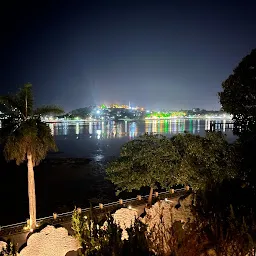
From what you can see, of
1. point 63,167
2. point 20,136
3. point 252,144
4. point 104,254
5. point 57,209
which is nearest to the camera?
point 104,254

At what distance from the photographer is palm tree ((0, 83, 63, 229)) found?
535 inches

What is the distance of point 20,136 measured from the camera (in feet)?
44.6

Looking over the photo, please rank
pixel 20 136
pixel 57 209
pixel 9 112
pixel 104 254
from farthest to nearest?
pixel 57 209, pixel 9 112, pixel 20 136, pixel 104 254

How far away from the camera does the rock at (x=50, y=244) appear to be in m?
11.9

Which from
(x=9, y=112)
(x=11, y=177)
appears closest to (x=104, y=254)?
(x=9, y=112)

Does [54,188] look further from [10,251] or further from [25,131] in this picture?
[10,251]

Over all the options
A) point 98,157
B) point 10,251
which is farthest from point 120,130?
point 10,251

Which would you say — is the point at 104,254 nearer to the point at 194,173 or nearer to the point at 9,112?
the point at 194,173

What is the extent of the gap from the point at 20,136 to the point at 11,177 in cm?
2725

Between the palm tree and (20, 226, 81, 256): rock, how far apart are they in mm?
2420

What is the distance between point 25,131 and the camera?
13508 millimetres

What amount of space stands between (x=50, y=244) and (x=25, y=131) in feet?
17.3

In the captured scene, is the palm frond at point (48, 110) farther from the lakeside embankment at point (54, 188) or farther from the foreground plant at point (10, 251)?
the lakeside embankment at point (54, 188)

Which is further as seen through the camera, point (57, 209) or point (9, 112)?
point (57, 209)
